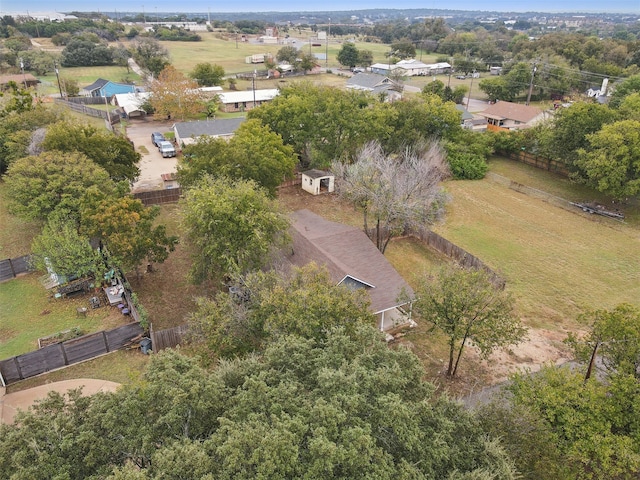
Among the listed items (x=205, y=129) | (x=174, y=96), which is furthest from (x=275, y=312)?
(x=174, y=96)

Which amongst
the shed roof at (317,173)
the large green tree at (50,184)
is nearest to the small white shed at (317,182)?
the shed roof at (317,173)

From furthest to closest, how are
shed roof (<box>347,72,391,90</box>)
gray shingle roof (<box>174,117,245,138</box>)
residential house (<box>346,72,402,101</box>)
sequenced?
shed roof (<box>347,72,391,90</box>) < residential house (<box>346,72,402,101</box>) < gray shingle roof (<box>174,117,245,138</box>)

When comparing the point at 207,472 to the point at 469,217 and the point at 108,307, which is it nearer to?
the point at 108,307

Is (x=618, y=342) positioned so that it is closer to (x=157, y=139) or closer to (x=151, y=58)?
(x=157, y=139)

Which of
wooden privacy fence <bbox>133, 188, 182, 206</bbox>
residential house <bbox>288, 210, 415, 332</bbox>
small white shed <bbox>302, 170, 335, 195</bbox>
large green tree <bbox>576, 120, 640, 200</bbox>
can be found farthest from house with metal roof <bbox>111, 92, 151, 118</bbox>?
large green tree <bbox>576, 120, 640, 200</bbox>

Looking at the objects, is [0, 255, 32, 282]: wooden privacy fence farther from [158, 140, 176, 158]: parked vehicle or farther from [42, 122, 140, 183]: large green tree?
[158, 140, 176, 158]: parked vehicle

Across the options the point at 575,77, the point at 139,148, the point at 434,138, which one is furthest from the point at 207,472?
the point at 575,77

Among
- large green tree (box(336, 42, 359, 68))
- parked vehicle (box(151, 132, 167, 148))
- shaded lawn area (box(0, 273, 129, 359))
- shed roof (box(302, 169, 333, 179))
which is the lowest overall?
shaded lawn area (box(0, 273, 129, 359))
